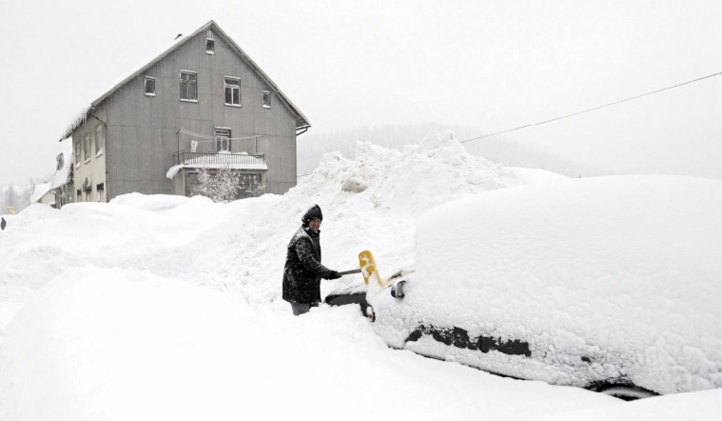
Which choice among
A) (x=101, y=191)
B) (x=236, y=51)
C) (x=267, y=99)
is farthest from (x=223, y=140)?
(x=101, y=191)

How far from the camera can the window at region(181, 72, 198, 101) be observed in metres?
23.5

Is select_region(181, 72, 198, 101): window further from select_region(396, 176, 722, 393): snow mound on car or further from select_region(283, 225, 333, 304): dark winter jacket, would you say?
select_region(396, 176, 722, 393): snow mound on car

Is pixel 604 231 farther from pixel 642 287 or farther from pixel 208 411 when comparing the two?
pixel 208 411

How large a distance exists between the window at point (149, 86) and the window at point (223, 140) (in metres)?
3.74

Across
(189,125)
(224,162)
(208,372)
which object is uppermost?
(189,125)

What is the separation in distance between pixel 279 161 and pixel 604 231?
78.7 ft

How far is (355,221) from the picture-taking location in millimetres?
9086

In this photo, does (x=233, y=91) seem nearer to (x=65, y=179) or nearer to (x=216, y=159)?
(x=216, y=159)

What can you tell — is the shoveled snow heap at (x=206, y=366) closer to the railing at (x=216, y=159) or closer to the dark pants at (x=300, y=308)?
the dark pants at (x=300, y=308)

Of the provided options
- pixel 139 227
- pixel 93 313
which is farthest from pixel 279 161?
pixel 93 313

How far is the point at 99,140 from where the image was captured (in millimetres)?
23266

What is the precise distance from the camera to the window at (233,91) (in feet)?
80.3

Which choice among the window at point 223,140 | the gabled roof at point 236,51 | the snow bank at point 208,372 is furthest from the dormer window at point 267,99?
the snow bank at point 208,372

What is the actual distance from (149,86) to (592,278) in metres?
24.8
